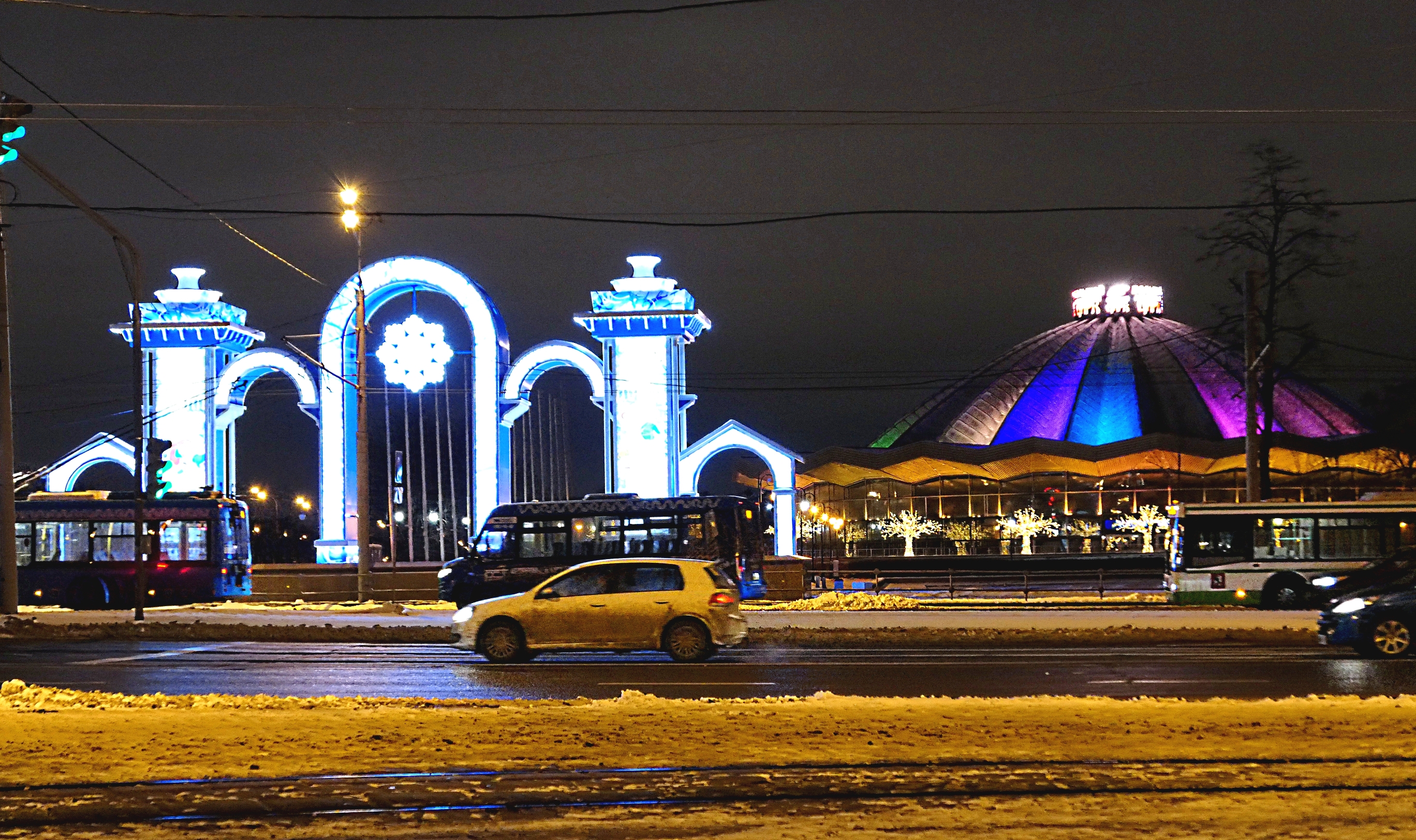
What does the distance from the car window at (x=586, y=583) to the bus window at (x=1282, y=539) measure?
20098 mm

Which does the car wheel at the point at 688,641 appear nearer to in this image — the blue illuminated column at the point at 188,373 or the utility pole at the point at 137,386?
the utility pole at the point at 137,386

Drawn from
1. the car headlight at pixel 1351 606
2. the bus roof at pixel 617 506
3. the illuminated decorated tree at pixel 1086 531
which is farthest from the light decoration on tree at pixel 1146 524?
the car headlight at pixel 1351 606

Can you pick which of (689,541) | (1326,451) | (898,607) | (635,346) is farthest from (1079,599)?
(1326,451)

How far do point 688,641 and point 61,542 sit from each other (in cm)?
2459

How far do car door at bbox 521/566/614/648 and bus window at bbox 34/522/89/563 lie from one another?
73.8ft

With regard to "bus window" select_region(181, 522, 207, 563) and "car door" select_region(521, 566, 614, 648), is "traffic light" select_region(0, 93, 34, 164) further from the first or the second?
"bus window" select_region(181, 522, 207, 563)

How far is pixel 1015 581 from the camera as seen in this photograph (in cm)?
4872

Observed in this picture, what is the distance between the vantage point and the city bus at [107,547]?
36.9 meters

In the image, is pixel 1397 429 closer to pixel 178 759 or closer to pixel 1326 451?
pixel 1326 451

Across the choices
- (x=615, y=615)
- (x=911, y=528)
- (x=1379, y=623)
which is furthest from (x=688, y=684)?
(x=911, y=528)

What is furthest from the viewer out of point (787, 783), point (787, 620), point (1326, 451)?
point (1326, 451)

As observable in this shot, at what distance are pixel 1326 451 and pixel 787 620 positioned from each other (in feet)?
194

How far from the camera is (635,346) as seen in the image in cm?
4584

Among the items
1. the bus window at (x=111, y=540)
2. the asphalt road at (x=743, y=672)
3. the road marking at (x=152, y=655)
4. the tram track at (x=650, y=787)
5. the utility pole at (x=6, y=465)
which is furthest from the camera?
the bus window at (x=111, y=540)
